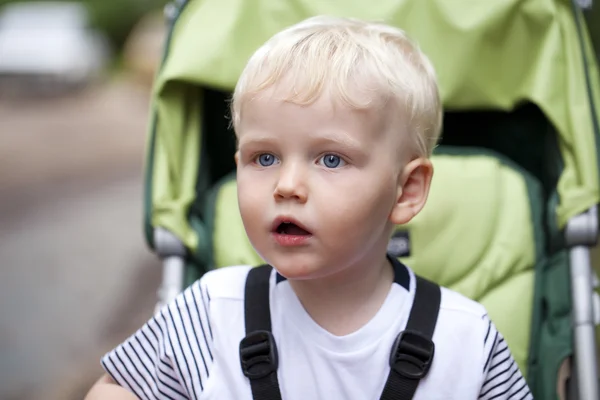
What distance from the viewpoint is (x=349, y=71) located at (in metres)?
1.07

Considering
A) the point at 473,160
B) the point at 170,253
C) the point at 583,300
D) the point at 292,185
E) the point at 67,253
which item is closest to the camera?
the point at 292,185

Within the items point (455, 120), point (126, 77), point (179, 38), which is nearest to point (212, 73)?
point (179, 38)

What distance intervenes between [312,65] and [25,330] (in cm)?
218

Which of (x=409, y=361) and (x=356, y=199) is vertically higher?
(x=356, y=199)

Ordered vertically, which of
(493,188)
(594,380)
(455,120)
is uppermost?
(455,120)

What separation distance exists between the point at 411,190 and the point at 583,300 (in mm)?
534

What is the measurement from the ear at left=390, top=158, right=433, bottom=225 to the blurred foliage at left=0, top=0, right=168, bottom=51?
776 cm

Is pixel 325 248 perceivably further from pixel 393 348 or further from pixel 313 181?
pixel 393 348

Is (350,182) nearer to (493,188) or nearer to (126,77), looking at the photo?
(493,188)

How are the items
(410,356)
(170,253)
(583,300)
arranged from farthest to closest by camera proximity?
(170,253), (583,300), (410,356)

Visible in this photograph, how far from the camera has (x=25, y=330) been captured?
2.89 meters

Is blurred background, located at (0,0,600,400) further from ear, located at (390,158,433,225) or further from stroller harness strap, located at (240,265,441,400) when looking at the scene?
ear, located at (390,158,433,225)

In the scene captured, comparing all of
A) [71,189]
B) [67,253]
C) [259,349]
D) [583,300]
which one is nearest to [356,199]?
[259,349]

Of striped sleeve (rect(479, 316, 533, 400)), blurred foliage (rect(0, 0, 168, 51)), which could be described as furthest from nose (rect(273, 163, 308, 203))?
blurred foliage (rect(0, 0, 168, 51))
